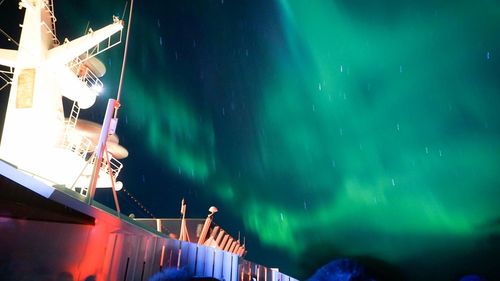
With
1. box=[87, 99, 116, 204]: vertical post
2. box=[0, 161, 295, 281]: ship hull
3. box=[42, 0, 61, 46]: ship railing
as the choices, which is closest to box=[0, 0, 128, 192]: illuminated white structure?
box=[42, 0, 61, 46]: ship railing

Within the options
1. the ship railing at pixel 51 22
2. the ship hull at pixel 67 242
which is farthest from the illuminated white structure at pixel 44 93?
the ship hull at pixel 67 242

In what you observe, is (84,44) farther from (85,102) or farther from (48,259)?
(48,259)

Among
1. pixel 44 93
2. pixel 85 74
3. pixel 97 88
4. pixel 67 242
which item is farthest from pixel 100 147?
pixel 97 88

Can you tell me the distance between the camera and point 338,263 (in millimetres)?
143625

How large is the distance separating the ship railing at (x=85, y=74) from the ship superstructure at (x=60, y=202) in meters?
0.07

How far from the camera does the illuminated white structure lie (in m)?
15.8

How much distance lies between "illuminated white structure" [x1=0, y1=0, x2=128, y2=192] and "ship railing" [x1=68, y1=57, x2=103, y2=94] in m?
0.06

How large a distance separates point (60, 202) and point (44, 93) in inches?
508

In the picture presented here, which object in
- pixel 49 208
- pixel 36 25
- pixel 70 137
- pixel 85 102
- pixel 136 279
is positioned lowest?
pixel 136 279

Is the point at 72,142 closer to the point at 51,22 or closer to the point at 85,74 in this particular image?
the point at 85,74

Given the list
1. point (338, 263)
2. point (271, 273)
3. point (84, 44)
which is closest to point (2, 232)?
point (271, 273)

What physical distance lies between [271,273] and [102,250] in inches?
331

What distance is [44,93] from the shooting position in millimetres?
17094

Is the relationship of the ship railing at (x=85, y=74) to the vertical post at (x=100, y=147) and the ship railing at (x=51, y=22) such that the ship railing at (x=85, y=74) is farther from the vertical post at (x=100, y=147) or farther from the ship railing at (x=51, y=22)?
the vertical post at (x=100, y=147)
